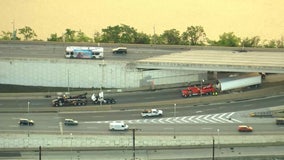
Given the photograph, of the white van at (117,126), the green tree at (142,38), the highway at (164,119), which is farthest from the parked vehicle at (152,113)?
the green tree at (142,38)

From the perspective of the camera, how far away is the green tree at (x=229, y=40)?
45844mm

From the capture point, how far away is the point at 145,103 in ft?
125

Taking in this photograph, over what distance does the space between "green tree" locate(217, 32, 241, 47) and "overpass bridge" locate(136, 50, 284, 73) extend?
428 cm

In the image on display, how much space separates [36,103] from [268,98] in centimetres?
791

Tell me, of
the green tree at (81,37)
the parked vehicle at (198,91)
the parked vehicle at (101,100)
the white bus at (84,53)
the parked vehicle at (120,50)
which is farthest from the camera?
the green tree at (81,37)

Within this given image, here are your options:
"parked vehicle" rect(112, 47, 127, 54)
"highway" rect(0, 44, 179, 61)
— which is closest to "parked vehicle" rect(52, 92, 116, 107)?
"highway" rect(0, 44, 179, 61)

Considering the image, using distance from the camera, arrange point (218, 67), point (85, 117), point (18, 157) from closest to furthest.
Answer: point (18, 157) → point (85, 117) → point (218, 67)

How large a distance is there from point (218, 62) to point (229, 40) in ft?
21.0

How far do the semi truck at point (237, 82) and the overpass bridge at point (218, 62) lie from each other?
39 centimetres

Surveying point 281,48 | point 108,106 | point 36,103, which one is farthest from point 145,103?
point 281,48

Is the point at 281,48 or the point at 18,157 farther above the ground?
the point at 281,48

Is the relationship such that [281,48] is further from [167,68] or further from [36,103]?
[36,103]

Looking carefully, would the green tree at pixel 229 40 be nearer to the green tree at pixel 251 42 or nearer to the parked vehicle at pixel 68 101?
the green tree at pixel 251 42

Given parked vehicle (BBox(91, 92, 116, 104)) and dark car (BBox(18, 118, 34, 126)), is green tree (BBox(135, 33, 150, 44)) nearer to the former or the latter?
parked vehicle (BBox(91, 92, 116, 104))
